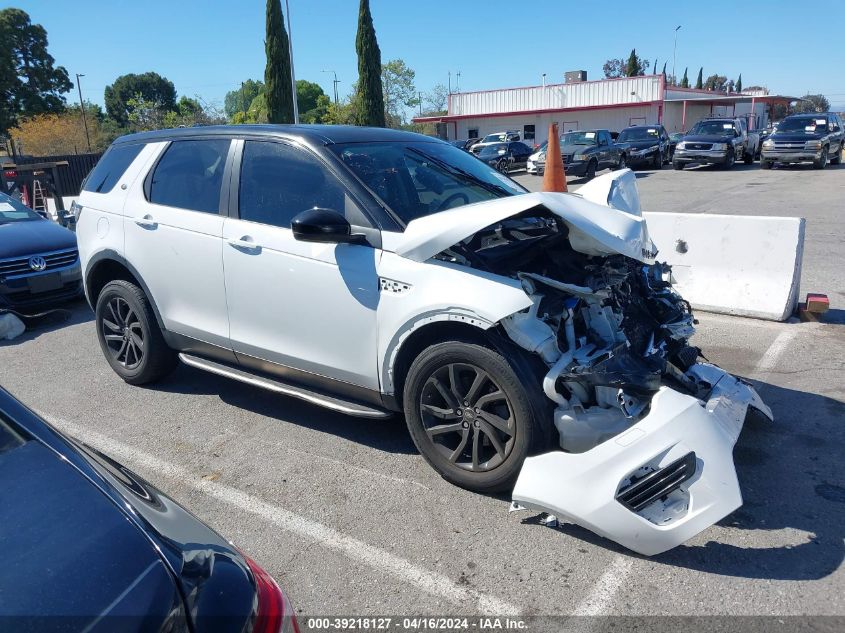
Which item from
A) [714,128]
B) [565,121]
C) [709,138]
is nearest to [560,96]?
[565,121]

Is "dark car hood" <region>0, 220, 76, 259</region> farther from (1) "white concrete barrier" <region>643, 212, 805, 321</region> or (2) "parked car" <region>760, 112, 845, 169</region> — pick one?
(2) "parked car" <region>760, 112, 845, 169</region>

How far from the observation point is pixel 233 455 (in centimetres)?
411

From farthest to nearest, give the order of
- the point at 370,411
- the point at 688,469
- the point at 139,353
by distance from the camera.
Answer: the point at 139,353
the point at 370,411
the point at 688,469

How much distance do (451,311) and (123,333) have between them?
3.11 m

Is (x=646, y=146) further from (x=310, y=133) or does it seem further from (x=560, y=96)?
(x=310, y=133)

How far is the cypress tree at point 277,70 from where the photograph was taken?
128ft

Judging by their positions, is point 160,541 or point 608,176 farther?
point 608,176

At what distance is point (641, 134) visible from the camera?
87.7 feet

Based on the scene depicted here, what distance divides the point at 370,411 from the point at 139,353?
2346 millimetres

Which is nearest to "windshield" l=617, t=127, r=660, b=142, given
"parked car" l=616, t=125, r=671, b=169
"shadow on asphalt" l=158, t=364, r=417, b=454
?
"parked car" l=616, t=125, r=671, b=169

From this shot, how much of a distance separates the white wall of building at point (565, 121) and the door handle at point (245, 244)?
4231 cm

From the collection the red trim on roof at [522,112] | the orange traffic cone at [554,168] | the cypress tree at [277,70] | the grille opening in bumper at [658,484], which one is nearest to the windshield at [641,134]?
the orange traffic cone at [554,168]

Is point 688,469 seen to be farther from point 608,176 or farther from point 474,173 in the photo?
point 474,173

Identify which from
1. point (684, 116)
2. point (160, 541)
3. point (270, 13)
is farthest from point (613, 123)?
point (160, 541)
